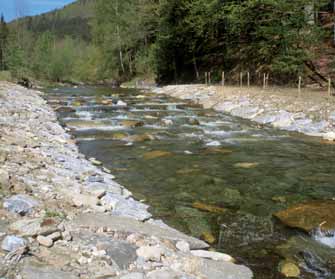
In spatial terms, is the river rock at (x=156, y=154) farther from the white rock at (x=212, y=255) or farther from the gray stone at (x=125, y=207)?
the white rock at (x=212, y=255)

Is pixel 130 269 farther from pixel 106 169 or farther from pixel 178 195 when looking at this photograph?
pixel 106 169

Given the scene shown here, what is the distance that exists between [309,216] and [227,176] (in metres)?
2.71

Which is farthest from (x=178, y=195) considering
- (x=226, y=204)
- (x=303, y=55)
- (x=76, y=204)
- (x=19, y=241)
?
(x=303, y=55)

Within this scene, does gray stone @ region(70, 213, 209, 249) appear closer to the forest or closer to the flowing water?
the flowing water

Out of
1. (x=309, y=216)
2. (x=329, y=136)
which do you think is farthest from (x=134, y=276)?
(x=329, y=136)

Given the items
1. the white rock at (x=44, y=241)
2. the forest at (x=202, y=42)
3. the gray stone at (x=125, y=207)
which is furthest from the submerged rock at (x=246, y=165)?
the forest at (x=202, y=42)

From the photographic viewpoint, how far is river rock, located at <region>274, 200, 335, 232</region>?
573 centimetres

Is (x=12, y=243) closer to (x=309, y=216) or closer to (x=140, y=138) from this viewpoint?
(x=309, y=216)

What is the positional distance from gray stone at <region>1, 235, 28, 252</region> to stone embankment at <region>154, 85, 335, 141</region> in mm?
10478

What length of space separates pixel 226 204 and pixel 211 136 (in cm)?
659

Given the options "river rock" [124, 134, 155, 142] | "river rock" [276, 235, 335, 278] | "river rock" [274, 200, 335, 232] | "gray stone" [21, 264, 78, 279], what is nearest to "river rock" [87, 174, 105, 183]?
"river rock" [274, 200, 335, 232]

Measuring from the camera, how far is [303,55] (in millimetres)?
22078

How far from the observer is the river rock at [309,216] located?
5.73 metres

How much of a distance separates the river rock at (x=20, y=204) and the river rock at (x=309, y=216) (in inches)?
140
